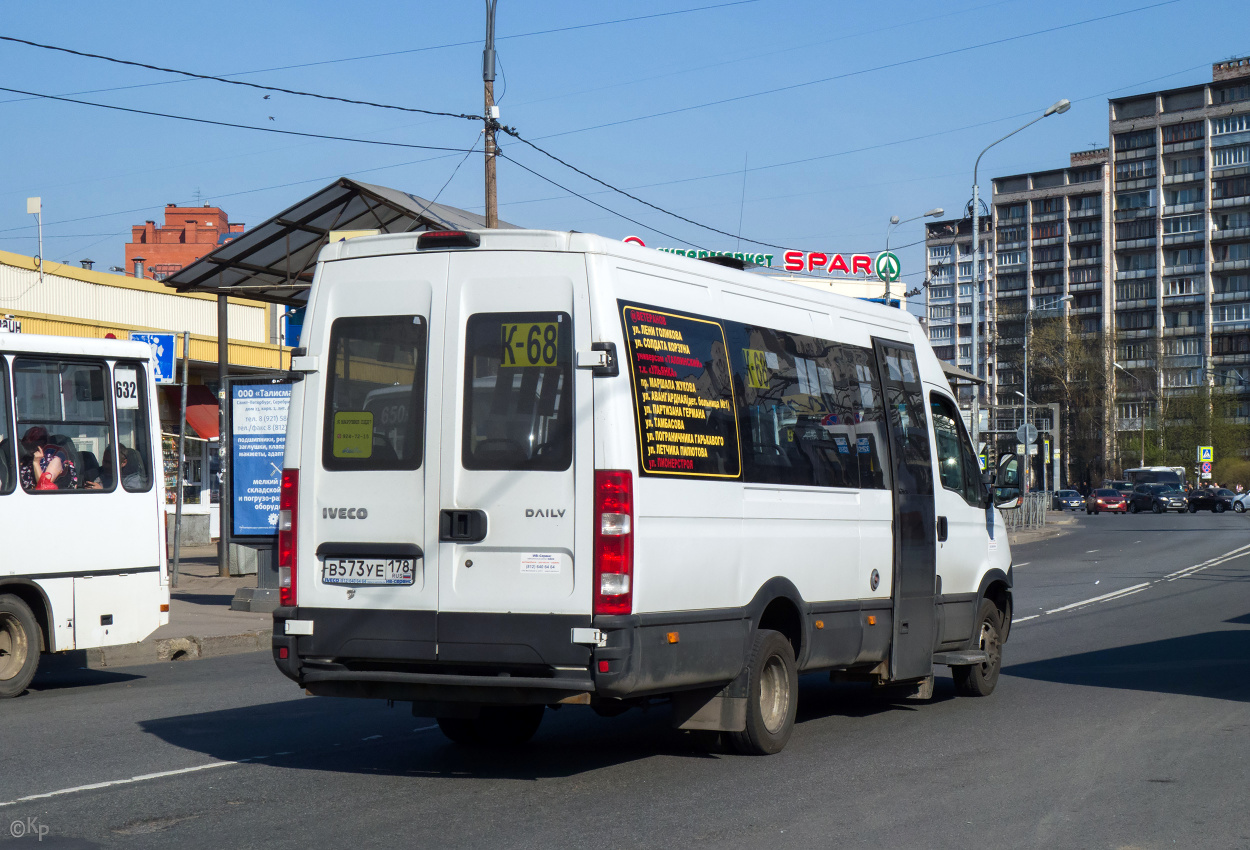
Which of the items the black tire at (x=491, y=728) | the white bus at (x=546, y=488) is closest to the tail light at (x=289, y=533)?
the white bus at (x=546, y=488)

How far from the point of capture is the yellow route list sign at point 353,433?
745 cm

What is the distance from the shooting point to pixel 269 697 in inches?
432

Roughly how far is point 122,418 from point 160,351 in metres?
6.26

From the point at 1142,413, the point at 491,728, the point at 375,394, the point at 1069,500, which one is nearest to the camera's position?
the point at 375,394

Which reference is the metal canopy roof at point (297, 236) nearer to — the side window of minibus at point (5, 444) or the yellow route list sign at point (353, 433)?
the side window of minibus at point (5, 444)

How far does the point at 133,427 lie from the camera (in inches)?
485

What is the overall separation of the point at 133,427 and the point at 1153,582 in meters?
19.2

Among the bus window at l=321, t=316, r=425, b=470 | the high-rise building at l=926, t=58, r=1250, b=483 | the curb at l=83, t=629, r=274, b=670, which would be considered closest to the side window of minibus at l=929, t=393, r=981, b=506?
the bus window at l=321, t=316, r=425, b=470

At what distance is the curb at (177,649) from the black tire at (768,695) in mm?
7641

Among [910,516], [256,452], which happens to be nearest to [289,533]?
[910,516]

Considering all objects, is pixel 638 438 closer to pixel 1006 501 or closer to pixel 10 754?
pixel 10 754

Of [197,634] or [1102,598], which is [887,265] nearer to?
[1102,598]

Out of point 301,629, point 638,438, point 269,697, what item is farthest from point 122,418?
point 638,438

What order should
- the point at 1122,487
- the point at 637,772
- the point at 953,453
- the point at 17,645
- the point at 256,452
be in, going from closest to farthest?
the point at 637,772
the point at 953,453
the point at 17,645
the point at 256,452
the point at 1122,487
